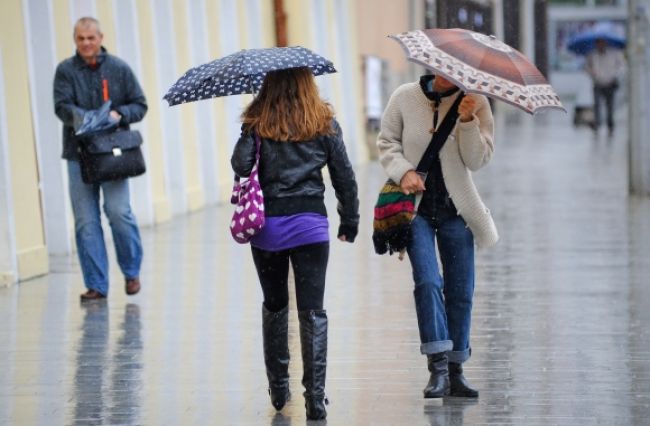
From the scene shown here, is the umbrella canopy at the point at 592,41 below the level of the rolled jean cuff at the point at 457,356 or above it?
below

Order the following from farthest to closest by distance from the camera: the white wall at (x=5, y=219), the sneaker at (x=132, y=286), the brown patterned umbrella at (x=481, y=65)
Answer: the white wall at (x=5, y=219), the sneaker at (x=132, y=286), the brown patterned umbrella at (x=481, y=65)

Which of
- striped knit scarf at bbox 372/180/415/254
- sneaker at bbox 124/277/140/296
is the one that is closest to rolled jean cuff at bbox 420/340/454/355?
striped knit scarf at bbox 372/180/415/254

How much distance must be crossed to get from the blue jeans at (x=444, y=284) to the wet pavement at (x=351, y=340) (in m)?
0.27

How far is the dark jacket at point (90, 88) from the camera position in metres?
10.9

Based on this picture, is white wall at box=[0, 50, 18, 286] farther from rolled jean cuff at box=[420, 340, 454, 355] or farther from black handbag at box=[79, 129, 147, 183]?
rolled jean cuff at box=[420, 340, 454, 355]

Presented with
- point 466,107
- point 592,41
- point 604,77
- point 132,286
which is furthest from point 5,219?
point 592,41

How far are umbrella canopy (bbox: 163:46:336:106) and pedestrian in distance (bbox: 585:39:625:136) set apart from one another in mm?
30061

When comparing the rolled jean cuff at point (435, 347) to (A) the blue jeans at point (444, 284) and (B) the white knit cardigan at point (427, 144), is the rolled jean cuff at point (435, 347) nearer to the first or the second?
(A) the blue jeans at point (444, 284)

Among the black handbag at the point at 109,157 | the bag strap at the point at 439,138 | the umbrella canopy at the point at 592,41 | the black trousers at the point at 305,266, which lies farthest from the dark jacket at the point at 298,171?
the umbrella canopy at the point at 592,41

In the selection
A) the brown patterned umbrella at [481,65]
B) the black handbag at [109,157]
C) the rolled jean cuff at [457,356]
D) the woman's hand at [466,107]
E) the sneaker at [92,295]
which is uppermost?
the brown patterned umbrella at [481,65]

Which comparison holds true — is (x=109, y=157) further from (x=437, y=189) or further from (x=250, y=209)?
(x=250, y=209)

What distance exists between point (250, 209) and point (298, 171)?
0.84 ft

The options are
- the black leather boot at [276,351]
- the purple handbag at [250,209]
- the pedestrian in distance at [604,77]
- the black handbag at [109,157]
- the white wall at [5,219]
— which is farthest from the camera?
the pedestrian in distance at [604,77]

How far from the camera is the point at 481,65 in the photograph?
23.0 ft
